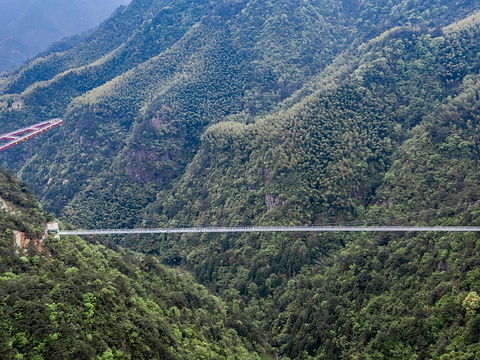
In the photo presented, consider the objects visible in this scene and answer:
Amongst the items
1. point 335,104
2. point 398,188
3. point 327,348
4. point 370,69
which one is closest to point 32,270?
point 327,348

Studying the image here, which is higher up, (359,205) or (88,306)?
(88,306)

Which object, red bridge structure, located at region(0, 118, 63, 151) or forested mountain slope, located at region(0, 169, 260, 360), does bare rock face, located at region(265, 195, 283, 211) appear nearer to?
forested mountain slope, located at region(0, 169, 260, 360)

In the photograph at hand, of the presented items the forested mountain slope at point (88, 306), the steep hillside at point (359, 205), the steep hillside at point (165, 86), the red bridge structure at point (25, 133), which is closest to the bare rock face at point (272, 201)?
the steep hillside at point (359, 205)

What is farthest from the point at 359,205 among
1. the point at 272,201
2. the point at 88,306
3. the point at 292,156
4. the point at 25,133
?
the point at 25,133

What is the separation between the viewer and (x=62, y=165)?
262ft

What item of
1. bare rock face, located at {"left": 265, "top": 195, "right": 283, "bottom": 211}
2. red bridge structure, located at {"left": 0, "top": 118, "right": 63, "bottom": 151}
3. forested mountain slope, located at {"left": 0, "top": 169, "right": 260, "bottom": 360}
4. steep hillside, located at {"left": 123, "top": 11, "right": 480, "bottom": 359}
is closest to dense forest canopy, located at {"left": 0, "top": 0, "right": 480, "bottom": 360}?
steep hillside, located at {"left": 123, "top": 11, "right": 480, "bottom": 359}

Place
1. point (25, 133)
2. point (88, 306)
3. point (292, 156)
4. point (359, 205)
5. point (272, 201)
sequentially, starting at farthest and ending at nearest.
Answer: point (25, 133) → point (292, 156) → point (272, 201) → point (359, 205) → point (88, 306)

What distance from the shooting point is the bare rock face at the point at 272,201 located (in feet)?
185

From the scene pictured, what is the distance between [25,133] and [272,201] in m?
52.1

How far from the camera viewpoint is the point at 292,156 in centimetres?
5812

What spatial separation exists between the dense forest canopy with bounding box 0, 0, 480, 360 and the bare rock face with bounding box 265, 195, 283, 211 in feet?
1.06

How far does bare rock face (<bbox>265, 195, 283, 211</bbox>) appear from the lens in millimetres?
56469

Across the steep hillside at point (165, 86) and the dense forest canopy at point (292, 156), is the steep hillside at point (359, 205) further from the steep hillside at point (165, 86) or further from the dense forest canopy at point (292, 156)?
the steep hillside at point (165, 86)

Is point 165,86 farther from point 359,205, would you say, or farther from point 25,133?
point 359,205
